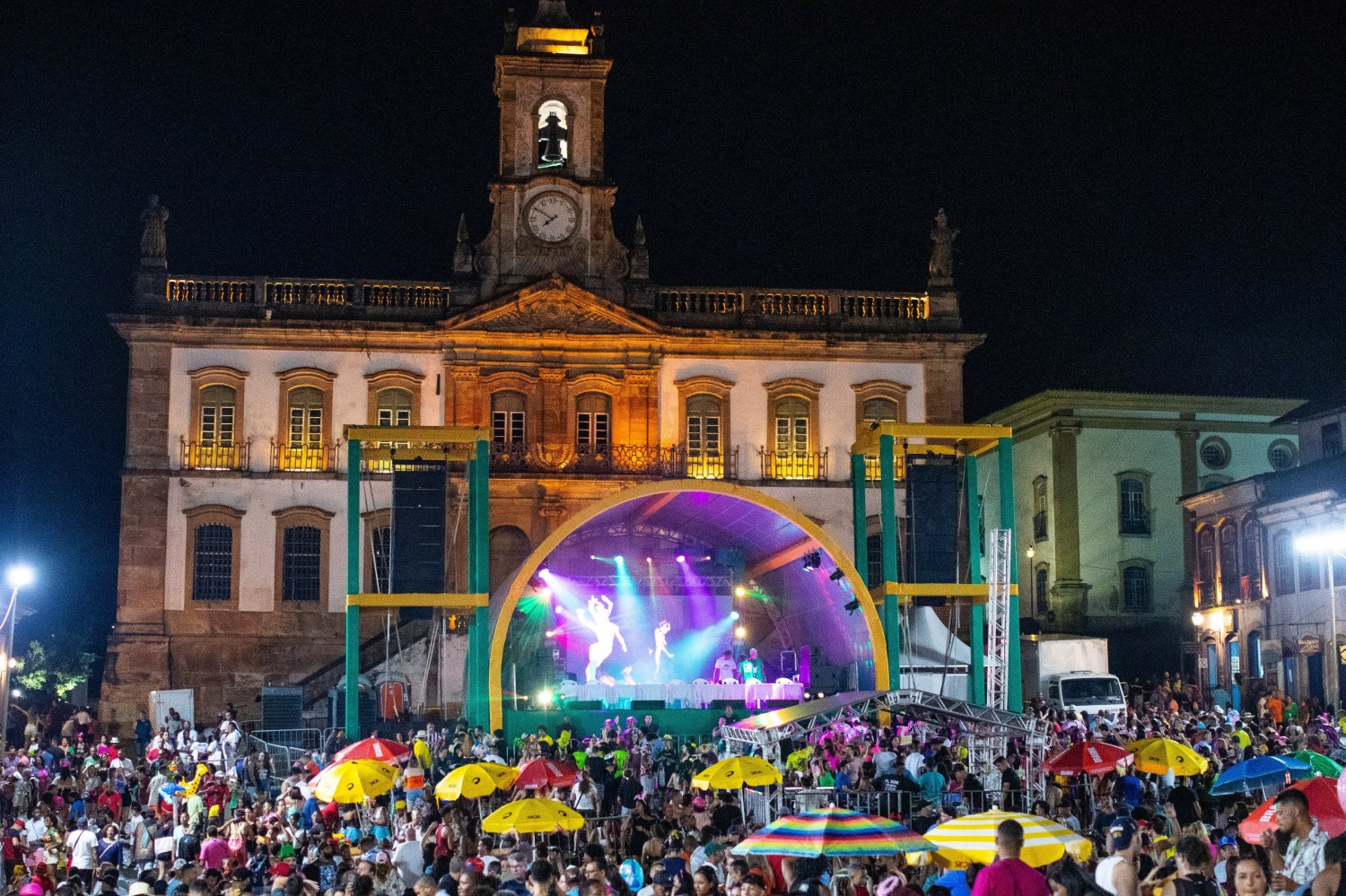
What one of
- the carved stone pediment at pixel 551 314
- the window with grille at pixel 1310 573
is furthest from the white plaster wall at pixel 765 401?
the window with grille at pixel 1310 573

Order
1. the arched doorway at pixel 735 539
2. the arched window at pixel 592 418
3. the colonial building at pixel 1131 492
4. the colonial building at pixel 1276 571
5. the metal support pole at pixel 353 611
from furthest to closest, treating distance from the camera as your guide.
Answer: the colonial building at pixel 1131 492 → the arched window at pixel 592 418 → the colonial building at pixel 1276 571 → the arched doorway at pixel 735 539 → the metal support pole at pixel 353 611

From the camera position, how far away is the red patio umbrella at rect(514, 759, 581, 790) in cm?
1888

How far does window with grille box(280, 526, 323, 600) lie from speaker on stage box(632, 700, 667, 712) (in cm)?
1153

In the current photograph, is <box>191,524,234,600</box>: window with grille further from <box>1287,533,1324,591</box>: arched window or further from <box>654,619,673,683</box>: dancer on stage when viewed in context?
<box>1287,533,1324,591</box>: arched window

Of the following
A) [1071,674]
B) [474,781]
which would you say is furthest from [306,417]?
[474,781]

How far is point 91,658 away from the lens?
4459 centimetres

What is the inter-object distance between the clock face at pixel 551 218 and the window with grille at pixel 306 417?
6.69 meters

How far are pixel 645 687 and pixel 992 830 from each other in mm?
21125

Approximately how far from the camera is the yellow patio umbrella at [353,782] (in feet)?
59.6

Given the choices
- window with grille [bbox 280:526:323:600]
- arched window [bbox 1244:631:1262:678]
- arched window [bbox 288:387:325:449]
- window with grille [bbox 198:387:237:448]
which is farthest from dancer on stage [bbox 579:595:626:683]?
arched window [bbox 1244:631:1262:678]

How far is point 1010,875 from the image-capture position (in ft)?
32.6

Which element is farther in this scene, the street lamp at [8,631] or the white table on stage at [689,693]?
the white table on stage at [689,693]

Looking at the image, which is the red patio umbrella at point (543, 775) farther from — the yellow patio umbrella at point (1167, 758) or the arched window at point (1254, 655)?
the arched window at point (1254, 655)

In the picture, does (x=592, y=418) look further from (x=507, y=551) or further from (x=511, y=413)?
(x=507, y=551)
